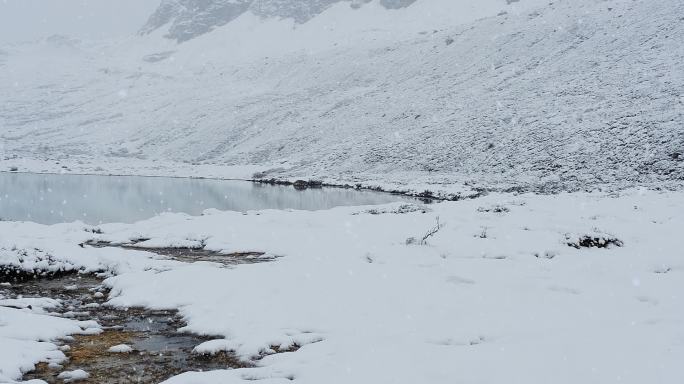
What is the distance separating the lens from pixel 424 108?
60.8 meters

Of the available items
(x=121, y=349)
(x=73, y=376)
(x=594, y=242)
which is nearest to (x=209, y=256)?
(x=121, y=349)

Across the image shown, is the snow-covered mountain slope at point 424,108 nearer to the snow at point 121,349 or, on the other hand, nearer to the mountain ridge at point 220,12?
the mountain ridge at point 220,12

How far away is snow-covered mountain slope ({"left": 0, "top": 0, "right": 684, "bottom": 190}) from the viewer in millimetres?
39625

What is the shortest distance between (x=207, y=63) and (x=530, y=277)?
136 m

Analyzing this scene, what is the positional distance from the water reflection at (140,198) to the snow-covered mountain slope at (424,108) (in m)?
7.39

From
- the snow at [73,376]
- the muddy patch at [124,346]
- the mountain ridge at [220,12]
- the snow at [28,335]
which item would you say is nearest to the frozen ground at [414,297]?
the snow at [28,335]

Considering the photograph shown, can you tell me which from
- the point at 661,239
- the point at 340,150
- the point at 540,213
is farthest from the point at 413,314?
the point at 340,150

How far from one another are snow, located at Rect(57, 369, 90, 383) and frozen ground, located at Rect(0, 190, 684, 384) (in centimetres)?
57

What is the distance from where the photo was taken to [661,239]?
15.5 m

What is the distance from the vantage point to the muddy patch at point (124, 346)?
24.3ft

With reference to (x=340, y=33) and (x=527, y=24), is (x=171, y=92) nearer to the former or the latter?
(x=340, y=33)

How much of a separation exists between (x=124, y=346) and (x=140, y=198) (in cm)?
3505

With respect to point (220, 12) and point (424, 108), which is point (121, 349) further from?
point (220, 12)

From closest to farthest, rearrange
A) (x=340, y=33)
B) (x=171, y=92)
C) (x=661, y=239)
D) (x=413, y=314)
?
1. (x=413, y=314)
2. (x=661, y=239)
3. (x=171, y=92)
4. (x=340, y=33)
